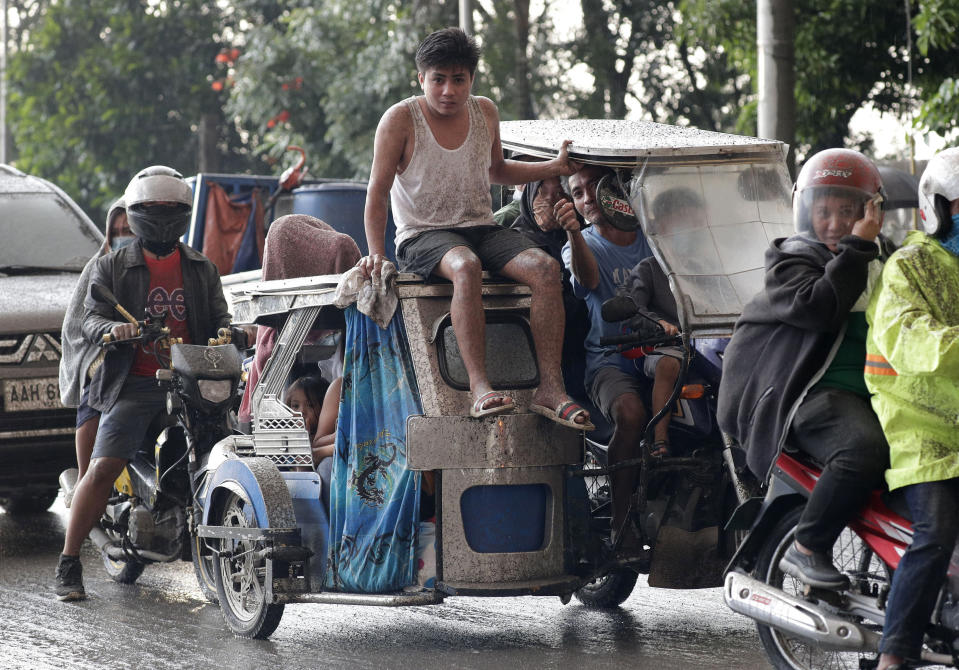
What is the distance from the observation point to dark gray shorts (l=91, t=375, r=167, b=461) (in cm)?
733

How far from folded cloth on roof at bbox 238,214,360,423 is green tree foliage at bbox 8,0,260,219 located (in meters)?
22.7

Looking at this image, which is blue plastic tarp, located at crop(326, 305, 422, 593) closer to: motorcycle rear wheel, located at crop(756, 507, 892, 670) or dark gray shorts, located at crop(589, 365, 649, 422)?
dark gray shorts, located at crop(589, 365, 649, 422)

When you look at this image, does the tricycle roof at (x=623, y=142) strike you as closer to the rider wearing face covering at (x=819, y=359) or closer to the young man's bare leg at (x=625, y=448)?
the young man's bare leg at (x=625, y=448)

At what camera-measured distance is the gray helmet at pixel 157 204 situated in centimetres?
739

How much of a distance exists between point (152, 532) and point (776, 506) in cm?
364

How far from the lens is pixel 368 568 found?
588cm

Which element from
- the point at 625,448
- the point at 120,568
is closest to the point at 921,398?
the point at 625,448

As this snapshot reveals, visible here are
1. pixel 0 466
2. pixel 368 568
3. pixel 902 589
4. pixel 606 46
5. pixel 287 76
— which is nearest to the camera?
pixel 902 589

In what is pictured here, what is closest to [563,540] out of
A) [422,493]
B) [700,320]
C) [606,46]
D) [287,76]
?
[422,493]

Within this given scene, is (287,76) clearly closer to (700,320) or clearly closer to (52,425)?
(52,425)

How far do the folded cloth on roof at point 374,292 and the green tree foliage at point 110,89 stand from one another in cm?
2415

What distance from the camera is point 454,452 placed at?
228 inches

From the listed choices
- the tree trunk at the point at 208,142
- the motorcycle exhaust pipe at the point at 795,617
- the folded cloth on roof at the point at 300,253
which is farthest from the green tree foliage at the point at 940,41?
the tree trunk at the point at 208,142

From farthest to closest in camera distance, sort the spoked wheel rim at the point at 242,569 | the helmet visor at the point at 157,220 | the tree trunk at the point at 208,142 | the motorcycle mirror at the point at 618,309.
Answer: the tree trunk at the point at 208,142 → the helmet visor at the point at 157,220 → the spoked wheel rim at the point at 242,569 → the motorcycle mirror at the point at 618,309
